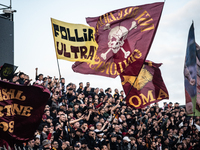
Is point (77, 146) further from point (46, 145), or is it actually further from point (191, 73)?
point (191, 73)

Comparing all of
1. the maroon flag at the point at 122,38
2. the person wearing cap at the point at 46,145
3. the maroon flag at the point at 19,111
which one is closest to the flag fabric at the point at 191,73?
the maroon flag at the point at 122,38

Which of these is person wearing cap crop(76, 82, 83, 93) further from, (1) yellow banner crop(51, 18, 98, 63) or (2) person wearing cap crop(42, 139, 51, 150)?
(2) person wearing cap crop(42, 139, 51, 150)

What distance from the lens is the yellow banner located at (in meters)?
9.80

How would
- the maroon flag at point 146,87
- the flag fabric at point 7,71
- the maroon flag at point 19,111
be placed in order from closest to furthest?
the maroon flag at point 19,111
the flag fabric at point 7,71
the maroon flag at point 146,87

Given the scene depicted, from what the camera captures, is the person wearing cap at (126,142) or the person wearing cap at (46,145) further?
the person wearing cap at (126,142)

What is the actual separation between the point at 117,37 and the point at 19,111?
436 cm

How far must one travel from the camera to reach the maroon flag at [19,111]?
781 cm

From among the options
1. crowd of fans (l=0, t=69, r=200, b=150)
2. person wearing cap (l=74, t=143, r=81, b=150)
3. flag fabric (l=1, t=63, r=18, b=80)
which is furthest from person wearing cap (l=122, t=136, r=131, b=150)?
flag fabric (l=1, t=63, r=18, b=80)

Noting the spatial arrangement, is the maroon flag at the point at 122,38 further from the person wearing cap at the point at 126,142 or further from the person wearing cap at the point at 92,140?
the person wearing cap at the point at 126,142

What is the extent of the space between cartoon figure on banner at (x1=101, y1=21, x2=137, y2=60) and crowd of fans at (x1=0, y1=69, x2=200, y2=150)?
8.28 ft

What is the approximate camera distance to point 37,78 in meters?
15.2

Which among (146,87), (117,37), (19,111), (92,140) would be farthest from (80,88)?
(19,111)

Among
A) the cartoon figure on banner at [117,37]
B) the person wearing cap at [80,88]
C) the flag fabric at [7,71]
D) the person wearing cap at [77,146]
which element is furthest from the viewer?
the person wearing cap at [80,88]

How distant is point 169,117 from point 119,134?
23.9 feet
